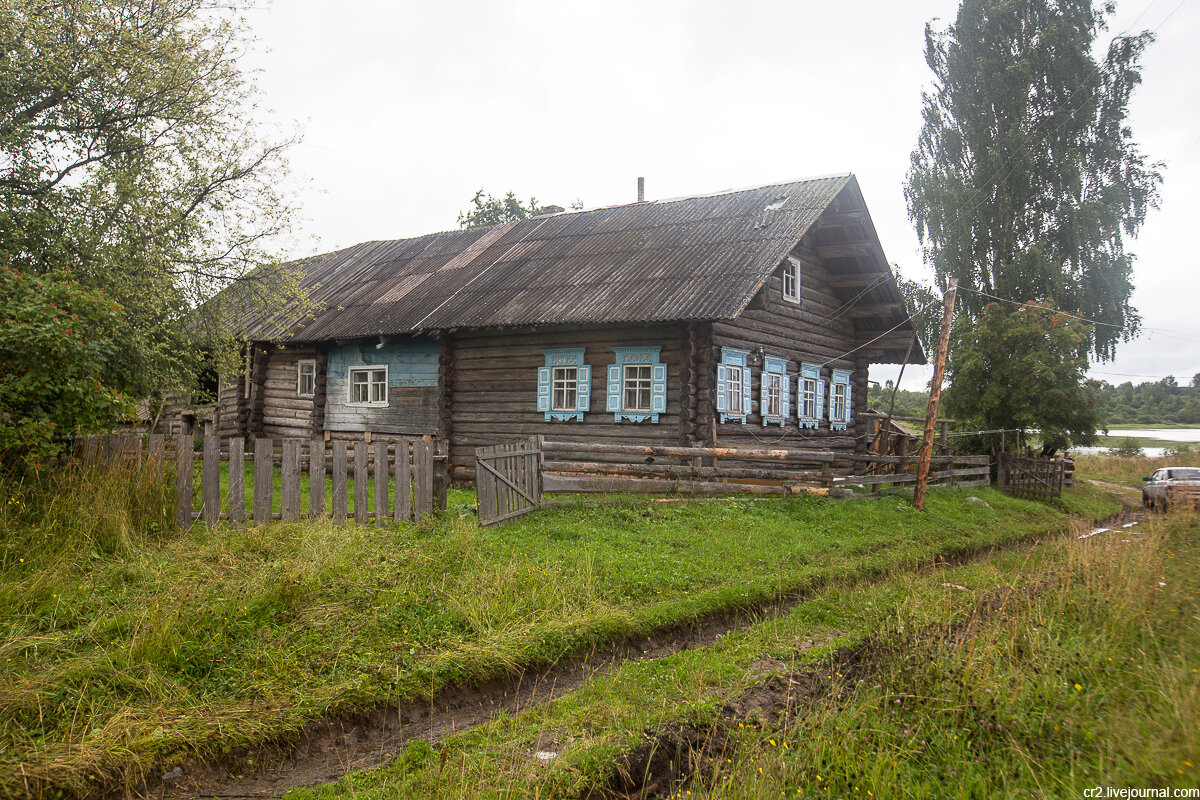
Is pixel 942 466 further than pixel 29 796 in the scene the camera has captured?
Yes

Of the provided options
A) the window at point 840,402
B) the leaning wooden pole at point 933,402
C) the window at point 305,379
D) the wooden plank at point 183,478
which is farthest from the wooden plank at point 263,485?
the window at point 840,402

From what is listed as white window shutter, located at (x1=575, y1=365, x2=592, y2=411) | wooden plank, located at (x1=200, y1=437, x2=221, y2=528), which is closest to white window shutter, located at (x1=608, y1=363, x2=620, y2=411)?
white window shutter, located at (x1=575, y1=365, x2=592, y2=411)

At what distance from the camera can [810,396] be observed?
19172 millimetres

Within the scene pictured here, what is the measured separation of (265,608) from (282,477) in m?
2.82

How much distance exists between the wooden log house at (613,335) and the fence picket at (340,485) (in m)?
7.18

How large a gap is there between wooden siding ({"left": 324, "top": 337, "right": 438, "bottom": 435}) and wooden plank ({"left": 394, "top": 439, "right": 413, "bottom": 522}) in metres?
8.93

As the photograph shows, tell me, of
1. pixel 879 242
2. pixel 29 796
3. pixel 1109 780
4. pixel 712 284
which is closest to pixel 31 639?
pixel 29 796

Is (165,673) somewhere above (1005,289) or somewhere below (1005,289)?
below

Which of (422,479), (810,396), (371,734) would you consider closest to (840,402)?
(810,396)

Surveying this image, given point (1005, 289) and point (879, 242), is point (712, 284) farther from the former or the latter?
point (1005, 289)

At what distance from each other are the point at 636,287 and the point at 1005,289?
18289 mm

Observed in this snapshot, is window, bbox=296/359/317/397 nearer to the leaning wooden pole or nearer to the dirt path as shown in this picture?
the leaning wooden pole

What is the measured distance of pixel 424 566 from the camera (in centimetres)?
688

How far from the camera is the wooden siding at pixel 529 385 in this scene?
15047mm
